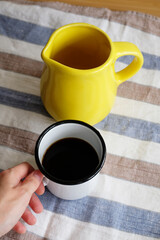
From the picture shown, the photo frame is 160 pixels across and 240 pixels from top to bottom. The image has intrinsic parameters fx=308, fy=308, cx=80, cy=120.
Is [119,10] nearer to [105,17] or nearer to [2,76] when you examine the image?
[105,17]

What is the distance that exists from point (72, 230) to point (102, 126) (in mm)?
164

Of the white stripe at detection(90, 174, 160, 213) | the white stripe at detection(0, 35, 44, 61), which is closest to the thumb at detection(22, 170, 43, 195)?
the white stripe at detection(90, 174, 160, 213)

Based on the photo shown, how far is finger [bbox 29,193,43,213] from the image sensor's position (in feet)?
1.39

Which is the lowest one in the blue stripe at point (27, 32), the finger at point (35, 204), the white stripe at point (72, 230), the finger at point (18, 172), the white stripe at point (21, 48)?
the white stripe at point (72, 230)

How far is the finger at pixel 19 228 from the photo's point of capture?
41cm

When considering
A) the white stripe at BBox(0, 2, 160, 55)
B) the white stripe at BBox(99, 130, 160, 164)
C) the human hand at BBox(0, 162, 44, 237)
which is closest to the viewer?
the human hand at BBox(0, 162, 44, 237)

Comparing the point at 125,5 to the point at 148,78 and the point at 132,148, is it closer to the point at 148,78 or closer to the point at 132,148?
the point at 148,78

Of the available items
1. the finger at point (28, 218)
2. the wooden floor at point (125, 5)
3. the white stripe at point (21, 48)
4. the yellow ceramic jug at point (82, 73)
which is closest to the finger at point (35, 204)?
the finger at point (28, 218)

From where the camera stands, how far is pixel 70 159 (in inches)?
16.5

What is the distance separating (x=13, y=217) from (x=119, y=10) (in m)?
0.44

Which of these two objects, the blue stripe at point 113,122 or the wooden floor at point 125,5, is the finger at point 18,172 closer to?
the blue stripe at point 113,122

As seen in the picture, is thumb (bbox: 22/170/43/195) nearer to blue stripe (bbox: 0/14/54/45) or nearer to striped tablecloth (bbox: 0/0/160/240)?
striped tablecloth (bbox: 0/0/160/240)

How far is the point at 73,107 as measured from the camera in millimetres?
428

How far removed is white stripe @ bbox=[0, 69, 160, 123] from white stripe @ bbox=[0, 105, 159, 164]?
0.14 feet
